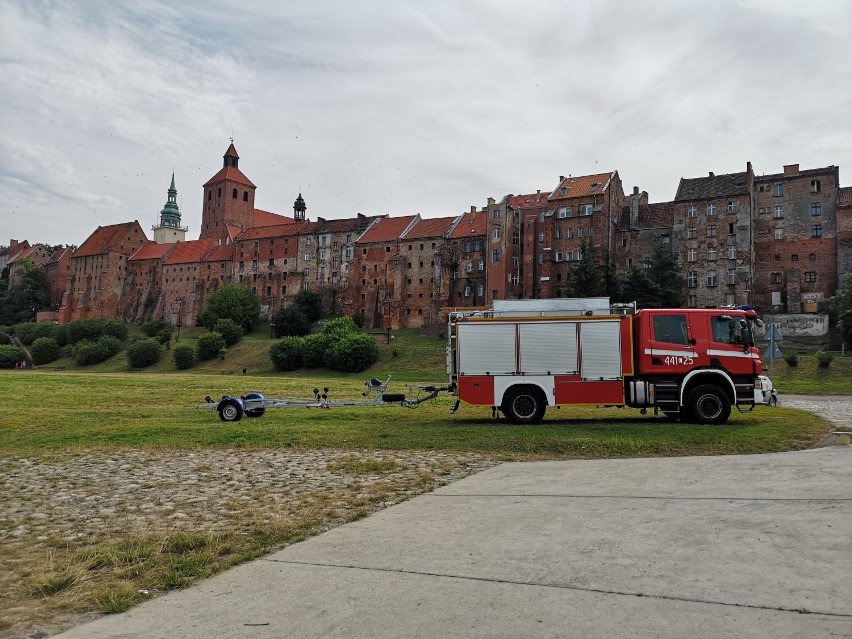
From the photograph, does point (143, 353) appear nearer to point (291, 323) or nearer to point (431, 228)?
point (291, 323)

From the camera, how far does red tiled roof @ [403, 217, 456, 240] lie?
103m

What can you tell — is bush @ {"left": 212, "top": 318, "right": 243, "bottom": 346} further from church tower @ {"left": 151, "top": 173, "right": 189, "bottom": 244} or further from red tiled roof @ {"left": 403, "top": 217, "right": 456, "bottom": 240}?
church tower @ {"left": 151, "top": 173, "right": 189, "bottom": 244}

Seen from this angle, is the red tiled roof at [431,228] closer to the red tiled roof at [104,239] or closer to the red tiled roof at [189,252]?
the red tiled roof at [189,252]

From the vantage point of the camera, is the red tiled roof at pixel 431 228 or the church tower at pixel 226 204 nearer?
the red tiled roof at pixel 431 228

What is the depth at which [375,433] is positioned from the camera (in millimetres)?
17062

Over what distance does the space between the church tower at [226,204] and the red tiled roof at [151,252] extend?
865cm

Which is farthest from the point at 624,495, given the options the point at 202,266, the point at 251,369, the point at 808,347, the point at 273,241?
the point at 202,266

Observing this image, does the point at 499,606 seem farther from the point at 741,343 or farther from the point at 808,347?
the point at 808,347

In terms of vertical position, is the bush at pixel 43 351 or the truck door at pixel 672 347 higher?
the bush at pixel 43 351

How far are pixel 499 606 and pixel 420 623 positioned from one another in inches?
25.9

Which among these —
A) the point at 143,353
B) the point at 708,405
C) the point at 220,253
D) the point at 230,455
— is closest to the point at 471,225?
the point at 143,353

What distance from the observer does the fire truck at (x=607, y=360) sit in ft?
59.7

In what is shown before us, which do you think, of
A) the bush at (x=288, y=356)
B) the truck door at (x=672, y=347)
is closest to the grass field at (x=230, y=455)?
the truck door at (x=672, y=347)

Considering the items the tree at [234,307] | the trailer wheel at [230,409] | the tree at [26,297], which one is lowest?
the trailer wheel at [230,409]
